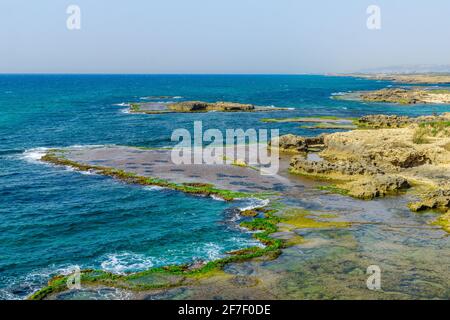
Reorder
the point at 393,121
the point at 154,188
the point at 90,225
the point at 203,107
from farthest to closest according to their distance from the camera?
the point at 203,107, the point at 393,121, the point at 154,188, the point at 90,225

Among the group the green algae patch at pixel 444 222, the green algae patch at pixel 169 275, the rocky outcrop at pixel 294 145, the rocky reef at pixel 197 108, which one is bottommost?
the green algae patch at pixel 169 275

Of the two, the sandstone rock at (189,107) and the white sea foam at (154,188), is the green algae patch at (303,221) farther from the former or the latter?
the sandstone rock at (189,107)

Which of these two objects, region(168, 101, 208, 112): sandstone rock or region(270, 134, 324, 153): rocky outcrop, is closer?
region(270, 134, 324, 153): rocky outcrop

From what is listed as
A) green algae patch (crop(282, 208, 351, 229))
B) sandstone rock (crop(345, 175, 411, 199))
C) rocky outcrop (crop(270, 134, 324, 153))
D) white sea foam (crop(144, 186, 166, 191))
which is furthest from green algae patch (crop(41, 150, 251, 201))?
rocky outcrop (crop(270, 134, 324, 153))

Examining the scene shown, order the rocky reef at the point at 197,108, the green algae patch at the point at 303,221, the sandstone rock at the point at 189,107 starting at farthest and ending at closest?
the sandstone rock at the point at 189,107, the rocky reef at the point at 197,108, the green algae patch at the point at 303,221

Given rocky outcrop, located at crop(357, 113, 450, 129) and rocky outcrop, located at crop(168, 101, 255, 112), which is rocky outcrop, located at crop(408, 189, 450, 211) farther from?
rocky outcrop, located at crop(168, 101, 255, 112)

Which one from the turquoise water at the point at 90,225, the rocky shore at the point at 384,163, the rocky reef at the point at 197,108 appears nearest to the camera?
the turquoise water at the point at 90,225

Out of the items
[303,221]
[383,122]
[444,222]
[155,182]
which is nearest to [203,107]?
[383,122]

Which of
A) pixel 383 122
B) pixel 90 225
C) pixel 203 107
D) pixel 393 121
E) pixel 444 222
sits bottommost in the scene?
pixel 90 225

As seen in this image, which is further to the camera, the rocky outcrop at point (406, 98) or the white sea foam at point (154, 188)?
the rocky outcrop at point (406, 98)

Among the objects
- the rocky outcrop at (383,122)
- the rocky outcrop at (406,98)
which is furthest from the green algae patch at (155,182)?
the rocky outcrop at (406,98)

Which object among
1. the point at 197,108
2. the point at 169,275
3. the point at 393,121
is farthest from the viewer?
the point at 197,108

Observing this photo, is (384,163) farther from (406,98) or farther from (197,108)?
(406,98)

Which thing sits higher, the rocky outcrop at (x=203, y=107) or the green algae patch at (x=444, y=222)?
the rocky outcrop at (x=203, y=107)
